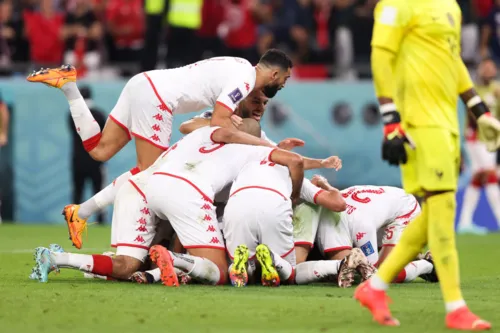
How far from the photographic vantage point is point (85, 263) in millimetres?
8836

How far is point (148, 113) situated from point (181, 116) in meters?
8.04

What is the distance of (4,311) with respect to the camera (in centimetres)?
707

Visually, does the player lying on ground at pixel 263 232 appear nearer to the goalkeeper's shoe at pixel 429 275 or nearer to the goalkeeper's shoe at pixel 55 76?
the goalkeeper's shoe at pixel 429 275

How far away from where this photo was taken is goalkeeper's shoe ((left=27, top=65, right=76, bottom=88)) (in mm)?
10461

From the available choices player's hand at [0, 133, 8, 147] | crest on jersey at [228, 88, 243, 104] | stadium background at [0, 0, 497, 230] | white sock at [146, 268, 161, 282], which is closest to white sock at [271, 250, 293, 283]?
white sock at [146, 268, 161, 282]

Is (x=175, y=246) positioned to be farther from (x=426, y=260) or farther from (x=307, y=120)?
(x=307, y=120)

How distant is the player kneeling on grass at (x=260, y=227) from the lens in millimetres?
8828

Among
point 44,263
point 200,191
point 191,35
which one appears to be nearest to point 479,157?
point 191,35

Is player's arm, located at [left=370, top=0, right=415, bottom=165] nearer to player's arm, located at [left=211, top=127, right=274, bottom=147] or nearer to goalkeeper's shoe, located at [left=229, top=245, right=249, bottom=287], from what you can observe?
goalkeeper's shoe, located at [left=229, top=245, right=249, bottom=287]

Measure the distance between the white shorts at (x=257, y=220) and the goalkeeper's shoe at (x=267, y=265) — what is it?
0.71 feet

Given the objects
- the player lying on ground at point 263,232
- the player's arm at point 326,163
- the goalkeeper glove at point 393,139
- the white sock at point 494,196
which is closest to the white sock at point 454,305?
the goalkeeper glove at point 393,139

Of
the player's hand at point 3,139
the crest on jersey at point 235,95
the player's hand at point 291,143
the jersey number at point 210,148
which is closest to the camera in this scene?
the jersey number at point 210,148

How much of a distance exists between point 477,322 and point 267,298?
1.93 m

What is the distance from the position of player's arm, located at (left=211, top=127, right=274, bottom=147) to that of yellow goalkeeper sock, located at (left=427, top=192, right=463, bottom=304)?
3.08 meters
